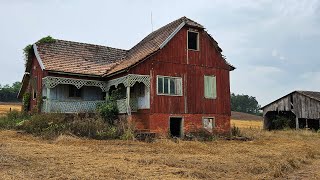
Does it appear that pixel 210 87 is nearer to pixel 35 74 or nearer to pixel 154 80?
pixel 154 80

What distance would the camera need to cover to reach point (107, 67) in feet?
86.5

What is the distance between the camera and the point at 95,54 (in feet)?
90.9

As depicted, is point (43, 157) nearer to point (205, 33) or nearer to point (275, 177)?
point (275, 177)

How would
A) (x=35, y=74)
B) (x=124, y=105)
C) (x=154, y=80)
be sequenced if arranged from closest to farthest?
1. (x=124, y=105)
2. (x=154, y=80)
3. (x=35, y=74)

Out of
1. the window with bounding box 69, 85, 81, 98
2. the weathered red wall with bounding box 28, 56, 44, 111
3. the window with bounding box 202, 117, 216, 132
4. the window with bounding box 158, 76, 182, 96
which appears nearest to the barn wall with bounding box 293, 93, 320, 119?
the window with bounding box 202, 117, 216, 132

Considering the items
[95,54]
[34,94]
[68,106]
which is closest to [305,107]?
[95,54]

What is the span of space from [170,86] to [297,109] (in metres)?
19.1

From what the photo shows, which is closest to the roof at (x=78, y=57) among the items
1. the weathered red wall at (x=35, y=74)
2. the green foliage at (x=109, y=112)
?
the weathered red wall at (x=35, y=74)

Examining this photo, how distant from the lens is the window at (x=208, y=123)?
82.3 feet

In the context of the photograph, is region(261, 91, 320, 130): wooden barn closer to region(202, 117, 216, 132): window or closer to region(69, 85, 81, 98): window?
region(202, 117, 216, 132): window

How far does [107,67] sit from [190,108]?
6.86 m

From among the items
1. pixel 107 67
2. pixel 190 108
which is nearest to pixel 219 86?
pixel 190 108

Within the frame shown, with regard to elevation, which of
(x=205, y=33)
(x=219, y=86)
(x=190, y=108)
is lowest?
(x=190, y=108)

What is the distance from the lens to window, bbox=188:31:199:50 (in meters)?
25.5
